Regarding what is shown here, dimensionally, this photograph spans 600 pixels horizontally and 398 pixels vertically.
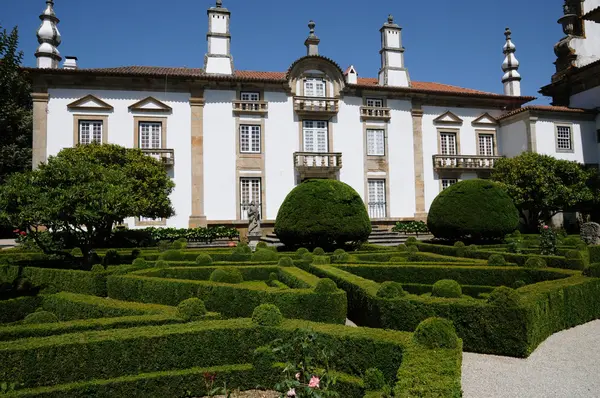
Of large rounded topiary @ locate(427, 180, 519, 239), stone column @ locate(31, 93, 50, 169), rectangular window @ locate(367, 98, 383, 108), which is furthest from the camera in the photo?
rectangular window @ locate(367, 98, 383, 108)

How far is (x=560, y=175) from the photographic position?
23031 millimetres

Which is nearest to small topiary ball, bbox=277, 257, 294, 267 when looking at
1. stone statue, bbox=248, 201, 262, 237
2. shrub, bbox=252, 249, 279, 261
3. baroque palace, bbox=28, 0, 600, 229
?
shrub, bbox=252, 249, 279, 261

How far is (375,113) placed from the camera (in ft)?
81.1

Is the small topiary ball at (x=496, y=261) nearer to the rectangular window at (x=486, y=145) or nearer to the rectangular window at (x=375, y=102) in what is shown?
the rectangular window at (x=375, y=102)

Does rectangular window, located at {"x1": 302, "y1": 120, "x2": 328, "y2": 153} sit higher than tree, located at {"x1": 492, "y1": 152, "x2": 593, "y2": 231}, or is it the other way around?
rectangular window, located at {"x1": 302, "y1": 120, "x2": 328, "y2": 153}

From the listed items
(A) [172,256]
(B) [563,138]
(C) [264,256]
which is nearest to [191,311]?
(C) [264,256]

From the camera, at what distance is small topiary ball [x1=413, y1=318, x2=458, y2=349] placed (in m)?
4.79

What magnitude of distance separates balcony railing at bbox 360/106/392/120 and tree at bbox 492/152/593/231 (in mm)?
6920

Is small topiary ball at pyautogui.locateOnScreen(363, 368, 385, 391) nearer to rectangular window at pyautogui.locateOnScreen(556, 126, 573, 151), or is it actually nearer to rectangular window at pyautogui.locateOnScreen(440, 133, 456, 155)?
rectangular window at pyautogui.locateOnScreen(440, 133, 456, 155)

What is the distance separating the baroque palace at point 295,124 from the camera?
70.2 feet

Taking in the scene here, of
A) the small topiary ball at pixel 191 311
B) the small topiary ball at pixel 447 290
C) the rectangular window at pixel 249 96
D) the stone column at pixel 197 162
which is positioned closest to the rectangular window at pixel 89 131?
the stone column at pixel 197 162

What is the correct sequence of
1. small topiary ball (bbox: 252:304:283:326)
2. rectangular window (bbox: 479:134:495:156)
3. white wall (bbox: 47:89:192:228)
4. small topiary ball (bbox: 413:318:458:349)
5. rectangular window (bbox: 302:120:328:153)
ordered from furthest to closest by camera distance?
1. rectangular window (bbox: 479:134:495:156)
2. rectangular window (bbox: 302:120:328:153)
3. white wall (bbox: 47:89:192:228)
4. small topiary ball (bbox: 252:304:283:326)
5. small topiary ball (bbox: 413:318:458:349)

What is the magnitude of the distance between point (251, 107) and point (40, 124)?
1011 centimetres

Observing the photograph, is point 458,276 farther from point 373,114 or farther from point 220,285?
point 373,114
